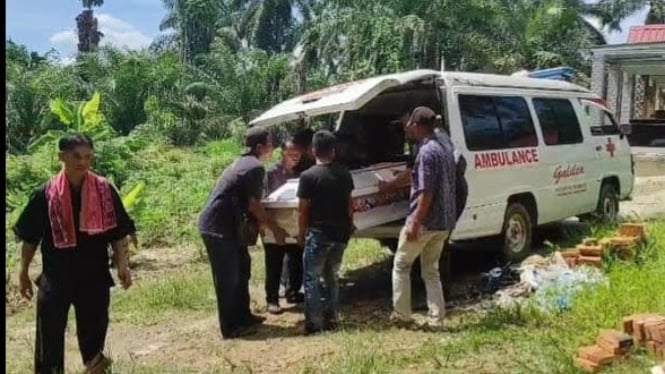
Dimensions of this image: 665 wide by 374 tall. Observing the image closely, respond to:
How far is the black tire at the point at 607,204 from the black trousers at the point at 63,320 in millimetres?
6599

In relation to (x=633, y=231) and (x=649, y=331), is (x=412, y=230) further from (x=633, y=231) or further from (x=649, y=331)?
(x=633, y=231)

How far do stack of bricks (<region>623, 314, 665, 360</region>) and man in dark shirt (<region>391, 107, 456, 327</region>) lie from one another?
65.4 inches

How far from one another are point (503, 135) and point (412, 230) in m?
2.39

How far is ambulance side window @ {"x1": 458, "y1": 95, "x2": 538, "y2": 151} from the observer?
7.52m

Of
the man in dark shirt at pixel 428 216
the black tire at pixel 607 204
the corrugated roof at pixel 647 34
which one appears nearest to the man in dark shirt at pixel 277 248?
the man in dark shirt at pixel 428 216

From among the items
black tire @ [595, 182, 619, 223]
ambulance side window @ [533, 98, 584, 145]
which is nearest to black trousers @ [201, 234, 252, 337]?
ambulance side window @ [533, 98, 584, 145]

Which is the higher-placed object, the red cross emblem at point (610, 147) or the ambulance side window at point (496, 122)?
the ambulance side window at point (496, 122)

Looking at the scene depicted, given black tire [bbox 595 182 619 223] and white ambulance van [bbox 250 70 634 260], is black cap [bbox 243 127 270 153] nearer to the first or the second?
white ambulance van [bbox 250 70 634 260]

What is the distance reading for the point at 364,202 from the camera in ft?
22.4

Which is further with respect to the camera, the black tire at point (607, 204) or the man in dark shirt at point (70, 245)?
the black tire at point (607, 204)

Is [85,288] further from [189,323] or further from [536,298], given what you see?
[536,298]

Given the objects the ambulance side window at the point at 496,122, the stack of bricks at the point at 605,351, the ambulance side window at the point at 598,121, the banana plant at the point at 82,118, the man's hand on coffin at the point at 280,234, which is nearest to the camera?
the stack of bricks at the point at 605,351

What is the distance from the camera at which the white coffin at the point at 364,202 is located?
662 centimetres

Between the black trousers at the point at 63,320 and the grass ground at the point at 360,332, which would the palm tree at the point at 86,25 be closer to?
the grass ground at the point at 360,332
